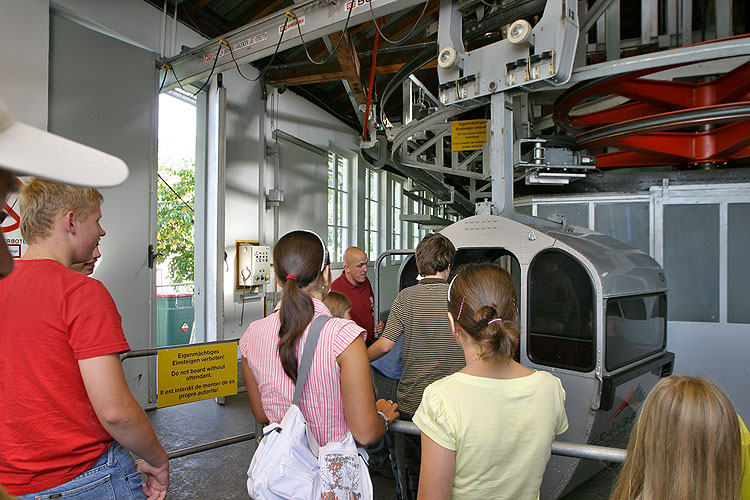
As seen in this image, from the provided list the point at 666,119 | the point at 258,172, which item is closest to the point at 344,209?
the point at 258,172

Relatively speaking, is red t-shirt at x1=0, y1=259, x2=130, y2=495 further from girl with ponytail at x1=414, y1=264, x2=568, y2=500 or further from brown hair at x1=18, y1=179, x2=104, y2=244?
girl with ponytail at x1=414, y1=264, x2=568, y2=500

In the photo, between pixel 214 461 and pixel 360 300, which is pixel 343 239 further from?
pixel 214 461

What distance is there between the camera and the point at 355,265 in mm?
4691

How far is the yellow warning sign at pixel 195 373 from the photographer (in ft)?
8.80

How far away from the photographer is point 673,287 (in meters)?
5.32

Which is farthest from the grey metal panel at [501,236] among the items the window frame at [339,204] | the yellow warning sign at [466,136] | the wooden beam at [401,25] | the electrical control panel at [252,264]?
the window frame at [339,204]

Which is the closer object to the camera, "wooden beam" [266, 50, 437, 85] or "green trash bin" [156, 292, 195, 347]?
"wooden beam" [266, 50, 437, 85]

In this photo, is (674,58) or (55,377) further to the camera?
(674,58)

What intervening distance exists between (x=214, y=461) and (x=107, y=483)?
9.51ft

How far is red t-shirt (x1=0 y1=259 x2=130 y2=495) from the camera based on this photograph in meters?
1.40

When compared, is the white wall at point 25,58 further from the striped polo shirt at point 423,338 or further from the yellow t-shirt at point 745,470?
the yellow t-shirt at point 745,470

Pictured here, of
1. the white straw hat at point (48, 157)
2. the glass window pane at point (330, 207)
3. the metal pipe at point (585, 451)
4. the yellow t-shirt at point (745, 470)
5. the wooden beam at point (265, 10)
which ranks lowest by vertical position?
the metal pipe at point (585, 451)

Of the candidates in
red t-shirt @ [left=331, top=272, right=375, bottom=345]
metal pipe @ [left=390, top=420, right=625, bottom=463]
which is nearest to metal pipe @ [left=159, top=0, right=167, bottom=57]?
red t-shirt @ [left=331, top=272, right=375, bottom=345]

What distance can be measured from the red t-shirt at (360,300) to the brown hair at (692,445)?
12.1 feet
